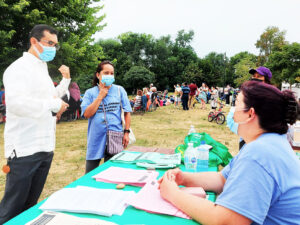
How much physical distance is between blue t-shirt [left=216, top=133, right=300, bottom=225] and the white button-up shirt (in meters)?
1.53

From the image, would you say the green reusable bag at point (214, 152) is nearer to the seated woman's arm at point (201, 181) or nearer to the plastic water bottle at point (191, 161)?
the plastic water bottle at point (191, 161)

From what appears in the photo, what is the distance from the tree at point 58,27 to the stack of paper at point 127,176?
32.8 ft

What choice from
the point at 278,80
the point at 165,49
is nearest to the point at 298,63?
the point at 278,80

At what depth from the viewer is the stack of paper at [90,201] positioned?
4.46 ft

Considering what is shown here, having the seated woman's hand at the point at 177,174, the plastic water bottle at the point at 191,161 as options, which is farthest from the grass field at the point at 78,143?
the seated woman's hand at the point at 177,174

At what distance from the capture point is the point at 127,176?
194cm

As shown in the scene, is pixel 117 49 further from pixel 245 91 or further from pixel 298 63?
pixel 245 91

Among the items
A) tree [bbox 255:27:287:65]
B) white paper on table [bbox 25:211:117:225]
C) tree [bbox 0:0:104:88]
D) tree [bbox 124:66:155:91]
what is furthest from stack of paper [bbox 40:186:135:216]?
tree [bbox 255:27:287:65]

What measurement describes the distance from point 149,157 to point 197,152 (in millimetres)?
545

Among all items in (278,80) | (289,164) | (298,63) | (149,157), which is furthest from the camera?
(278,80)

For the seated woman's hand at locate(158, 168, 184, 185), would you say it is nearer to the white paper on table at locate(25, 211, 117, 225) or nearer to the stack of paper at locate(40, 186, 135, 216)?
the stack of paper at locate(40, 186, 135, 216)

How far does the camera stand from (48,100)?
1.93m

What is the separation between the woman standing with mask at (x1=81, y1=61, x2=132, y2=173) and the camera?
2727 millimetres

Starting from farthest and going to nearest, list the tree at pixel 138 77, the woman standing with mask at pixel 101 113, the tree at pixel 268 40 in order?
the tree at pixel 268 40
the tree at pixel 138 77
the woman standing with mask at pixel 101 113
